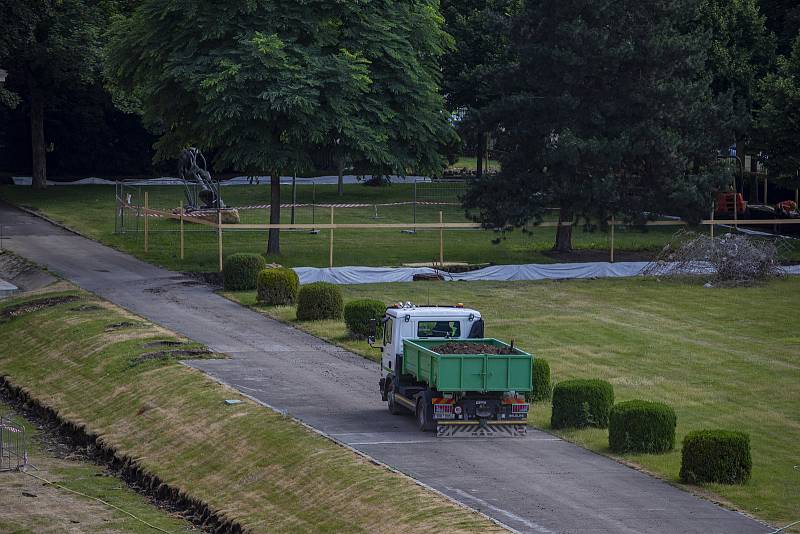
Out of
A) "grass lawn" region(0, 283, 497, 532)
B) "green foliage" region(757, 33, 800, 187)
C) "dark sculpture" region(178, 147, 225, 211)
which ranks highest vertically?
"green foliage" region(757, 33, 800, 187)

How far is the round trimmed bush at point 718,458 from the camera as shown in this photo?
23078 mm

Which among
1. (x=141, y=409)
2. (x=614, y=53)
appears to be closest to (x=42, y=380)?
(x=141, y=409)

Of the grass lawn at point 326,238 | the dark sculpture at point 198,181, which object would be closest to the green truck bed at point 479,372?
the grass lawn at point 326,238

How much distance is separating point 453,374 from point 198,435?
22.6 feet

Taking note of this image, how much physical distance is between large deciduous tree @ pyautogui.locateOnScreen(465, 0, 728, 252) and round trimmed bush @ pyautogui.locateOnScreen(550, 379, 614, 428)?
25535 mm

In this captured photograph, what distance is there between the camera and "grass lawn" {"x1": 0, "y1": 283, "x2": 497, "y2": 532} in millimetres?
22375

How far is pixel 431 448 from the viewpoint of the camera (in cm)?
2531

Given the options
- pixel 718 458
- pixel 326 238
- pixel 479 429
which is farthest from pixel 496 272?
pixel 718 458

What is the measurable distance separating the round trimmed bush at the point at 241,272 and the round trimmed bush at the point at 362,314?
868 cm

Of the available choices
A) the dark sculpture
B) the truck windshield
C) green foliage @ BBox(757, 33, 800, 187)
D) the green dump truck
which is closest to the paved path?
the green dump truck

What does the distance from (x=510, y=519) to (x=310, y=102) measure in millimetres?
30532

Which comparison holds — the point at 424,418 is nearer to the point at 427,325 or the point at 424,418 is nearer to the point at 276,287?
the point at 427,325

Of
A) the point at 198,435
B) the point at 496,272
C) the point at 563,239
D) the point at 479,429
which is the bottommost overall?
the point at 198,435

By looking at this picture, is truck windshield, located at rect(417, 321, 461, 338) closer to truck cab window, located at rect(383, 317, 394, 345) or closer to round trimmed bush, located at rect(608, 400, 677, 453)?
truck cab window, located at rect(383, 317, 394, 345)
